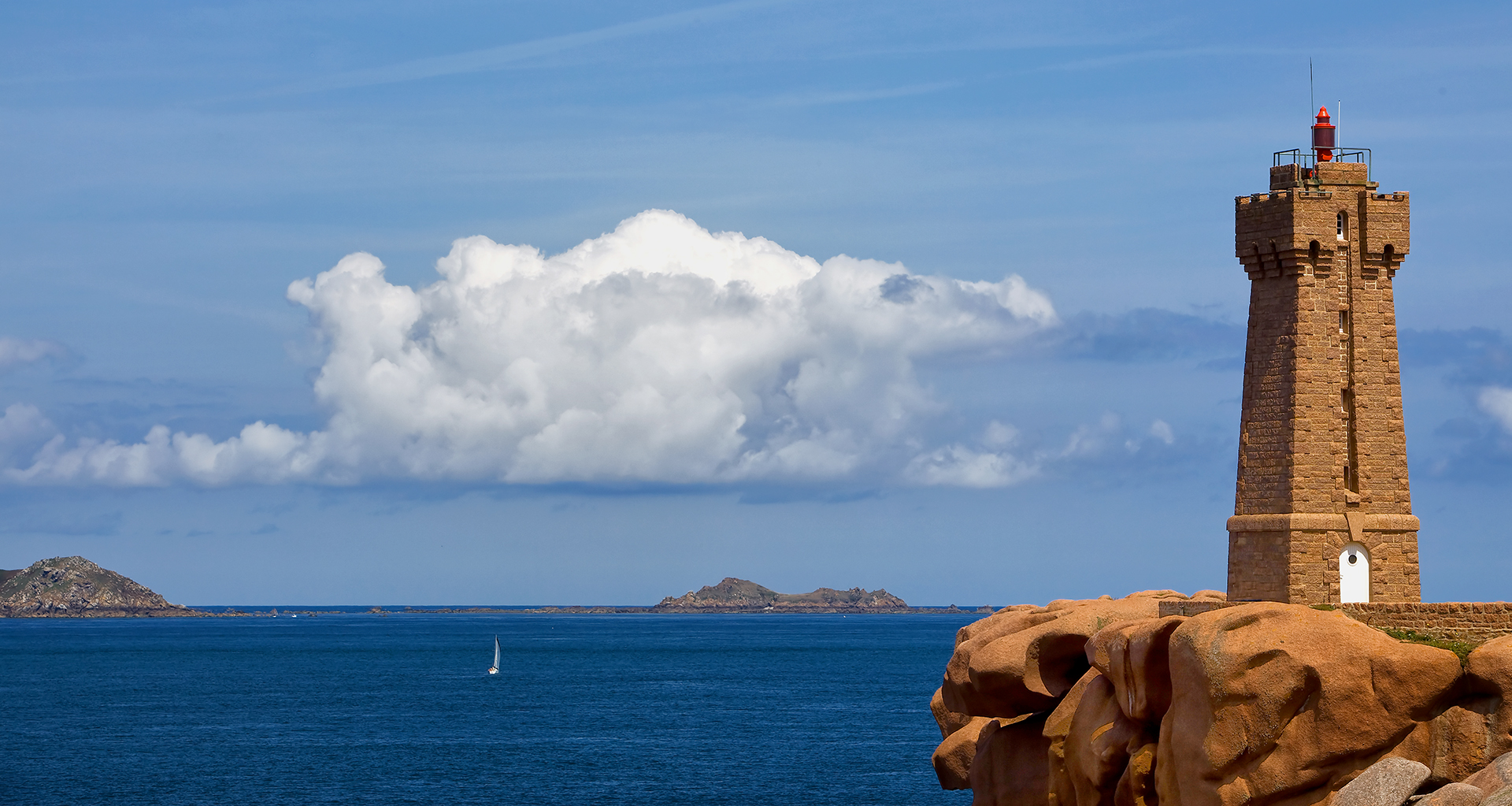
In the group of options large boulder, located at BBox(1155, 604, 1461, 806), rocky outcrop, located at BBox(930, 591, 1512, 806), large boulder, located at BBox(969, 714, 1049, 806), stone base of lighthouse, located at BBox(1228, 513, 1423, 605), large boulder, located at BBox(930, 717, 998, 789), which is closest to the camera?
rocky outcrop, located at BBox(930, 591, 1512, 806)

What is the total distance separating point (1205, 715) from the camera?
30.9 meters

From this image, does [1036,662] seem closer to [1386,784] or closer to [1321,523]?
[1321,523]

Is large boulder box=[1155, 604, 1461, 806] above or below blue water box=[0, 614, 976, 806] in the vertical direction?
above

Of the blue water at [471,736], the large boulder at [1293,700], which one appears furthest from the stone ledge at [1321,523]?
the blue water at [471,736]

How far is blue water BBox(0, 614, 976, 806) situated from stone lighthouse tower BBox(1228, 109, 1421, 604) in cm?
2490

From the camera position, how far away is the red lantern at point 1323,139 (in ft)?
133

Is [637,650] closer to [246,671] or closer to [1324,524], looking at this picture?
[246,671]

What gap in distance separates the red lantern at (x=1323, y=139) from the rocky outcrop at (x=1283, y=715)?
13.8 m

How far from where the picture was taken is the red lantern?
4050cm

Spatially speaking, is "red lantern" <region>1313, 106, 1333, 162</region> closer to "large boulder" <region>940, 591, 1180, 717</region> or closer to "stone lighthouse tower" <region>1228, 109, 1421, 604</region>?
"stone lighthouse tower" <region>1228, 109, 1421, 604</region>

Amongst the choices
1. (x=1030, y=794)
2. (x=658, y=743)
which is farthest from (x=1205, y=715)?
(x=658, y=743)

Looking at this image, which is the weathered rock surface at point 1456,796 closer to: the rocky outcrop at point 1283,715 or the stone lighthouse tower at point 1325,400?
the rocky outcrop at point 1283,715

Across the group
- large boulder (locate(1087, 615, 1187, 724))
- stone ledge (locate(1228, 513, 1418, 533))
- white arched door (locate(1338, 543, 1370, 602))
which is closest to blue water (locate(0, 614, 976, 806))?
stone ledge (locate(1228, 513, 1418, 533))

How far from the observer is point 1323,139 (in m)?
40.6
